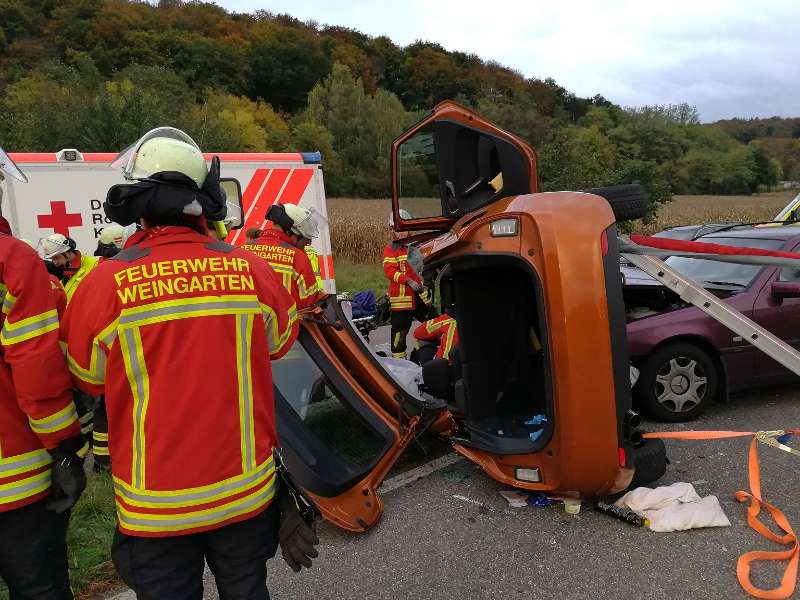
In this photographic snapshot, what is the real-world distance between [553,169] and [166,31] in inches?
2225

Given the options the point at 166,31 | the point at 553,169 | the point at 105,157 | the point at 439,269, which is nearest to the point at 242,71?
the point at 166,31

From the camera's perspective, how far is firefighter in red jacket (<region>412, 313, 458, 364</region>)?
4713 mm

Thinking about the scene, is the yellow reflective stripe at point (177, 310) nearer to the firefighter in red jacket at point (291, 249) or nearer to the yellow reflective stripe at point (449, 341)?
the firefighter in red jacket at point (291, 249)

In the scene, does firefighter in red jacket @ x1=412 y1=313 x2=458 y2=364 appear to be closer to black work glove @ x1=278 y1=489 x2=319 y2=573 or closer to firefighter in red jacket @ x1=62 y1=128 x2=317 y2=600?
black work glove @ x1=278 y1=489 x2=319 y2=573

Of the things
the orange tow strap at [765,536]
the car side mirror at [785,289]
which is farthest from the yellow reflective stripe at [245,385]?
the car side mirror at [785,289]

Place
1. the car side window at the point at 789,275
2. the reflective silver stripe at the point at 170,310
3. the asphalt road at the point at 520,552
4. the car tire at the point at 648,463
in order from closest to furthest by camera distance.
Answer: the reflective silver stripe at the point at 170,310, the asphalt road at the point at 520,552, the car tire at the point at 648,463, the car side window at the point at 789,275

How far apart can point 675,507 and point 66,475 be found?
3.01m

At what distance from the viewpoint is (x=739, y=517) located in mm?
3305

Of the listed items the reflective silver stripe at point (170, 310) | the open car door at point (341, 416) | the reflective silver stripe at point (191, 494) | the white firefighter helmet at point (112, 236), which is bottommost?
the open car door at point (341, 416)

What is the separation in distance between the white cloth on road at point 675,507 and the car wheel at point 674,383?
3.77 ft

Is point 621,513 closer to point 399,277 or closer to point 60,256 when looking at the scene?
point 399,277

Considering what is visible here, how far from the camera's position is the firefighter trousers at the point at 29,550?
1.93 metres

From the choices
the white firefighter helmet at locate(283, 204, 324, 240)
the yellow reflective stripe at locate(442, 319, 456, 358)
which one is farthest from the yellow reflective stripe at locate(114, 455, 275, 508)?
the white firefighter helmet at locate(283, 204, 324, 240)

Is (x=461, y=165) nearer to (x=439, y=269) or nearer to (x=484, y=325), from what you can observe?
(x=439, y=269)
